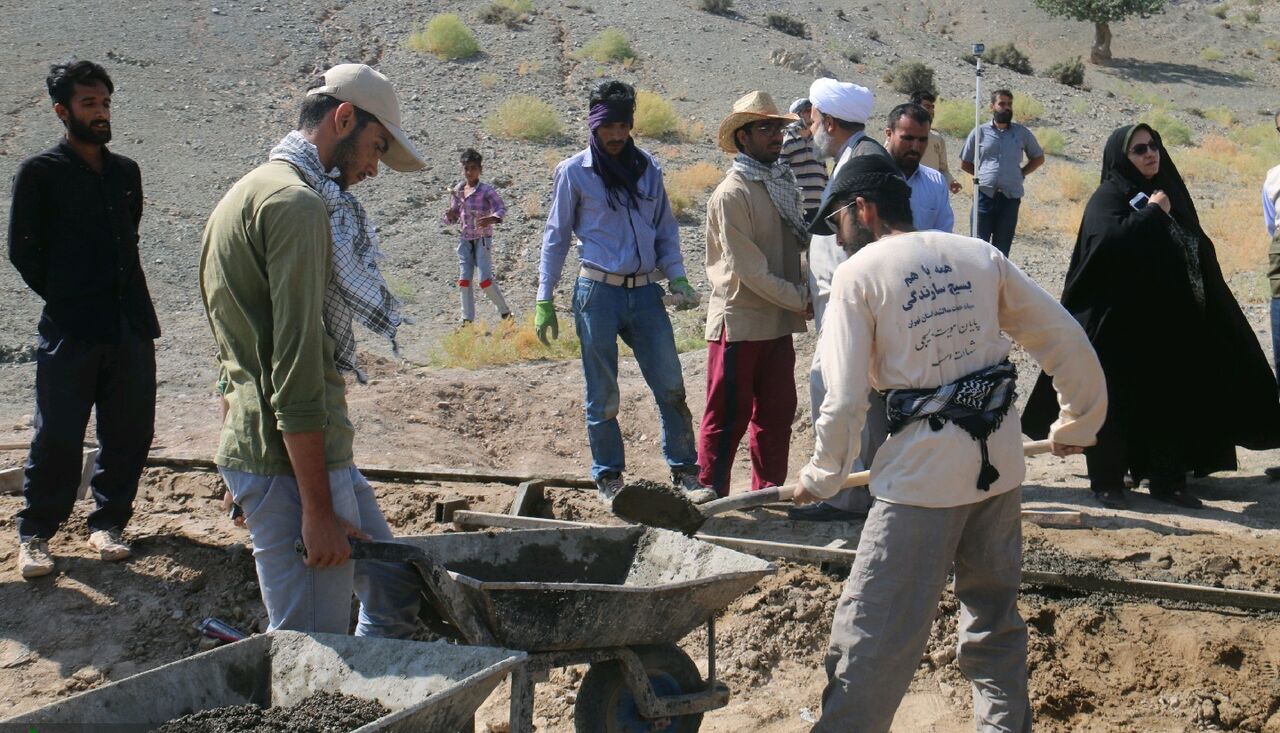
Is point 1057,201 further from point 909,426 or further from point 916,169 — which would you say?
point 909,426

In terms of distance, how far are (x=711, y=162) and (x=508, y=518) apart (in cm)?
1679

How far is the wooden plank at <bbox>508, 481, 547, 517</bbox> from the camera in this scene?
21.8 ft

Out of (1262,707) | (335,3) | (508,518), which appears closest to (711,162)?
(335,3)

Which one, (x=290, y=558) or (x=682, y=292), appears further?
(x=682, y=292)

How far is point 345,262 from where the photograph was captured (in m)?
3.62

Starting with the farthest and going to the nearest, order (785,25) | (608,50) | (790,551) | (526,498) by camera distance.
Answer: (785,25) → (608,50) → (526,498) → (790,551)

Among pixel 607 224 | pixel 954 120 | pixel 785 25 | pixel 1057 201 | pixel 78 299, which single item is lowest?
pixel 78 299

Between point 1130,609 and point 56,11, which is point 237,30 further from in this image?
point 1130,609

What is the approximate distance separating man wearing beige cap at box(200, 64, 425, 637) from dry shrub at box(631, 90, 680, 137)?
2016cm

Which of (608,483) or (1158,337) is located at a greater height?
(1158,337)

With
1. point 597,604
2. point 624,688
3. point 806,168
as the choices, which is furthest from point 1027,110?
point 597,604

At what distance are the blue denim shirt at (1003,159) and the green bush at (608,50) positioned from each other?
699 inches

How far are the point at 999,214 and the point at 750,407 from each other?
6.28m

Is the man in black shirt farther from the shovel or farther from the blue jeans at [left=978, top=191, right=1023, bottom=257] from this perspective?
the blue jeans at [left=978, top=191, right=1023, bottom=257]
